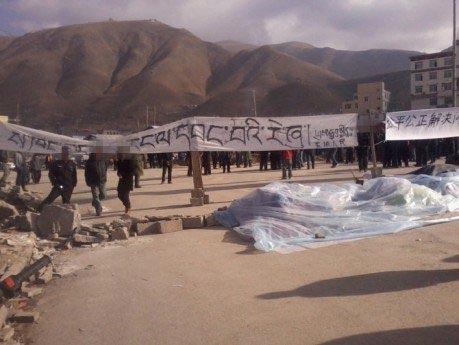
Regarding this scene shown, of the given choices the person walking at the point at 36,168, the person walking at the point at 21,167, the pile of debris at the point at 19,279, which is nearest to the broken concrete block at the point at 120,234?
the pile of debris at the point at 19,279

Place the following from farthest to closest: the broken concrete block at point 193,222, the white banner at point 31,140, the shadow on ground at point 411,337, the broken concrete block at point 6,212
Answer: the white banner at point 31,140, the broken concrete block at point 6,212, the broken concrete block at point 193,222, the shadow on ground at point 411,337

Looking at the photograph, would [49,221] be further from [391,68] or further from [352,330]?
[391,68]

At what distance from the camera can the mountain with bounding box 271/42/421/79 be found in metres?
168

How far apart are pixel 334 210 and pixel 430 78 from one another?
77705 millimetres

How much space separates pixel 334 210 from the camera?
899 cm

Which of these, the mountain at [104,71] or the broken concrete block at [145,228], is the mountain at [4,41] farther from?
the broken concrete block at [145,228]

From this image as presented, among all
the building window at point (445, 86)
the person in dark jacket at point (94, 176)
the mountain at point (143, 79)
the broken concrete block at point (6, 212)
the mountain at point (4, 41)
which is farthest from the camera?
the mountain at point (4, 41)

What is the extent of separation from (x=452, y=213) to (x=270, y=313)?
215 inches

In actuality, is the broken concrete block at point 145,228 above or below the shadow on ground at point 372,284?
above

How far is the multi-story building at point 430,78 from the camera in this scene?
75875mm

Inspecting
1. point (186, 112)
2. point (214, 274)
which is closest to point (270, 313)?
point (214, 274)

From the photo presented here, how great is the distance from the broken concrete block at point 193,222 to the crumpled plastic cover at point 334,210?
358mm

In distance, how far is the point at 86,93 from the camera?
4183 inches

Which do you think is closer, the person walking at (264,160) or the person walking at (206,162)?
the person walking at (206,162)
